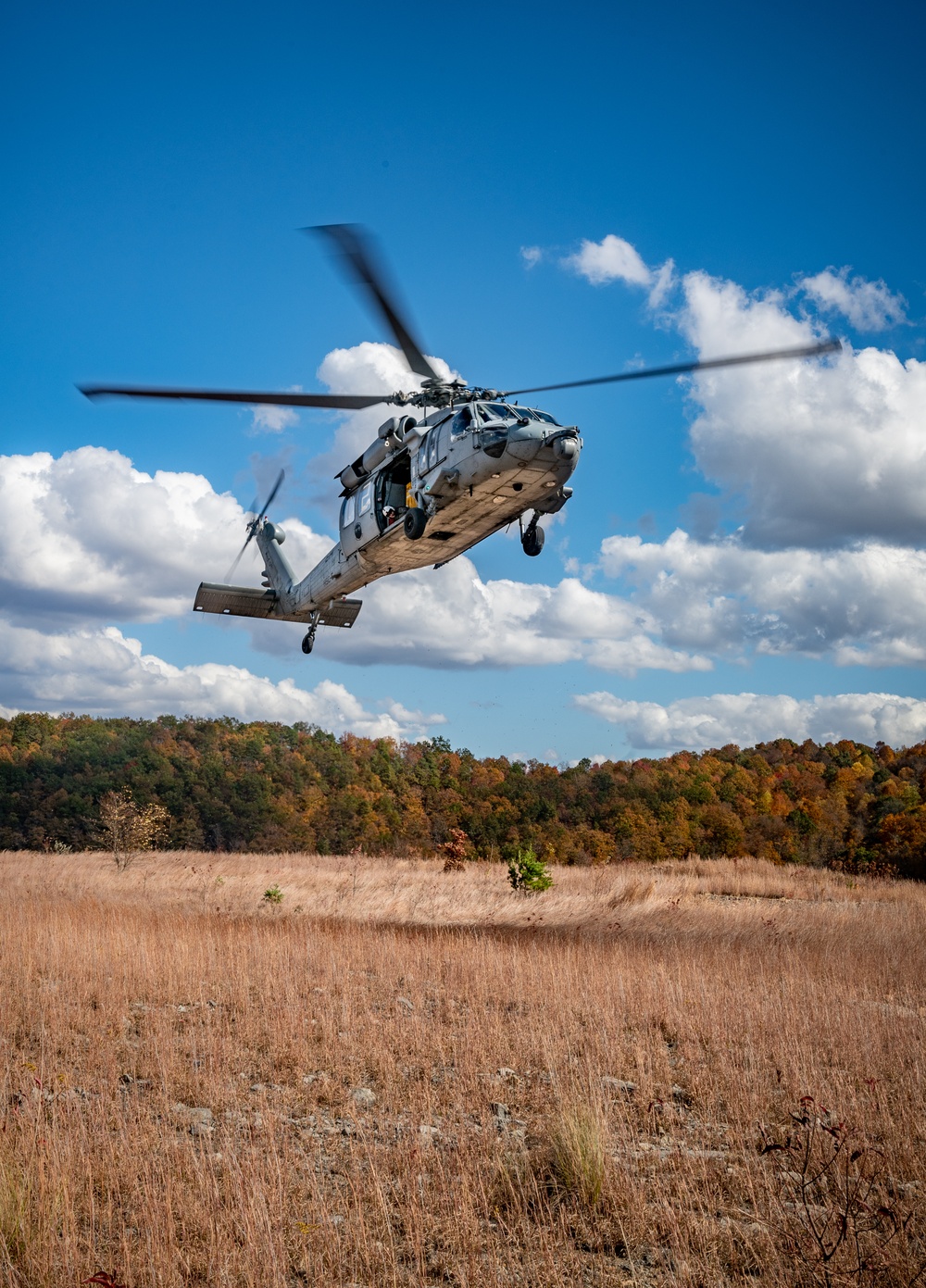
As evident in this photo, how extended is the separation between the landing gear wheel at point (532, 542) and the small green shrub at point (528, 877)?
35.4 ft

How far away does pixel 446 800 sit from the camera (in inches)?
2372

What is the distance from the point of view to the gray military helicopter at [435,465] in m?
9.73

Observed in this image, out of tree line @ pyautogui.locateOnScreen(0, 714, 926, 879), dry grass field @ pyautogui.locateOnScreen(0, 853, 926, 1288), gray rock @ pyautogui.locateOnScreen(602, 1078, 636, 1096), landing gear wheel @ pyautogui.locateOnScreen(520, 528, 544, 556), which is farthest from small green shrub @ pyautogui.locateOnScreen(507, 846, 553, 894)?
tree line @ pyautogui.locateOnScreen(0, 714, 926, 879)

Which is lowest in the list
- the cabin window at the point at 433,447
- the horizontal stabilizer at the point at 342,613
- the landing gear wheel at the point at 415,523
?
the horizontal stabilizer at the point at 342,613

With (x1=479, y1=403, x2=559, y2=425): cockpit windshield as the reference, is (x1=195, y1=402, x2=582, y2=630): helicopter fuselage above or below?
below

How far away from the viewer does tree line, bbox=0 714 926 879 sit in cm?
4962

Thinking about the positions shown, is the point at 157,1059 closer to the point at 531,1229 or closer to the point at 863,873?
the point at 531,1229

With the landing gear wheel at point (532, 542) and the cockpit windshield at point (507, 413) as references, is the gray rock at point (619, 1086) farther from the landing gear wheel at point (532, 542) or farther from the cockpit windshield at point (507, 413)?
the cockpit windshield at point (507, 413)

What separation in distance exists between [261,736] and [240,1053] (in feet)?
212

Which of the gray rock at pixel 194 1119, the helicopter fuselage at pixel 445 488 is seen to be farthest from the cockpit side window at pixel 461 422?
the gray rock at pixel 194 1119

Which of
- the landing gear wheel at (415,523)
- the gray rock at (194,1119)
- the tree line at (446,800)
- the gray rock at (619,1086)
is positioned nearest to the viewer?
the gray rock at (194,1119)

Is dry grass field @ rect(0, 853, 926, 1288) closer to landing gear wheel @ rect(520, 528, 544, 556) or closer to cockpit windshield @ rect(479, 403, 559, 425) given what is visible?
landing gear wheel @ rect(520, 528, 544, 556)

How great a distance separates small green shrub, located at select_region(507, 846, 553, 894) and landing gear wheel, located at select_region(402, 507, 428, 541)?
36.6ft

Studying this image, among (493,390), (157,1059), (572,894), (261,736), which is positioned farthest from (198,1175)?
(261,736)
